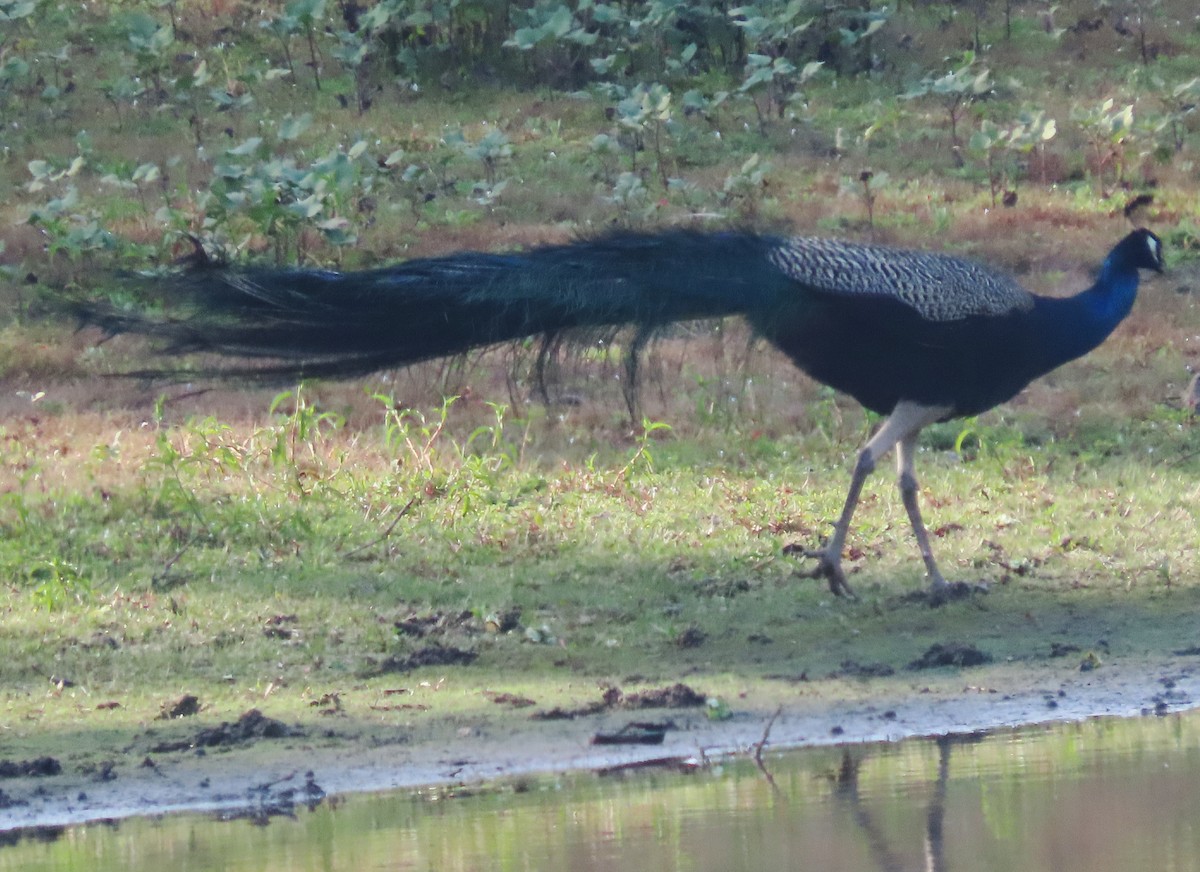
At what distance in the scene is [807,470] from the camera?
24.4 feet

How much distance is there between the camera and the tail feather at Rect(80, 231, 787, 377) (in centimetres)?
548

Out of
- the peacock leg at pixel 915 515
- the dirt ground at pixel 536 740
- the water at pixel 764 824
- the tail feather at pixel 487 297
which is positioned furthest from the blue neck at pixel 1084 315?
the water at pixel 764 824

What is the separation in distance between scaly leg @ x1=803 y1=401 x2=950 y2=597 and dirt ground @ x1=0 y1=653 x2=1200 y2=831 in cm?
70

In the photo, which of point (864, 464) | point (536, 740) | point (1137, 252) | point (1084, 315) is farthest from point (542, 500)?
point (1137, 252)

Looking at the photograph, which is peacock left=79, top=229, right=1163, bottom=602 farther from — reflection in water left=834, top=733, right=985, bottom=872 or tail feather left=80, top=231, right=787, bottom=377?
reflection in water left=834, top=733, right=985, bottom=872

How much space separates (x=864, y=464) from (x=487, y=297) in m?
1.44

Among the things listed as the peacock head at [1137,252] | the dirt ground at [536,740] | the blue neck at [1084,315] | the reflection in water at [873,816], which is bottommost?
the reflection in water at [873,816]

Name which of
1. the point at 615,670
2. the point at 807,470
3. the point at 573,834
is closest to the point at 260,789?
the point at 573,834

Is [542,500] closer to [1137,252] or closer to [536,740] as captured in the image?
[536,740]

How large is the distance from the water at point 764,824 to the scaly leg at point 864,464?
126 centimetres

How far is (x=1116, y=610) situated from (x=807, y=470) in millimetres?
1889

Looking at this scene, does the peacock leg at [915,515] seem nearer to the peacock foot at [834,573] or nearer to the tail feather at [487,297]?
the peacock foot at [834,573]

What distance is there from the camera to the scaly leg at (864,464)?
19.4 ft

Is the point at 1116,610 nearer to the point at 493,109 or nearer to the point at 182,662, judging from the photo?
the point at 182,662
